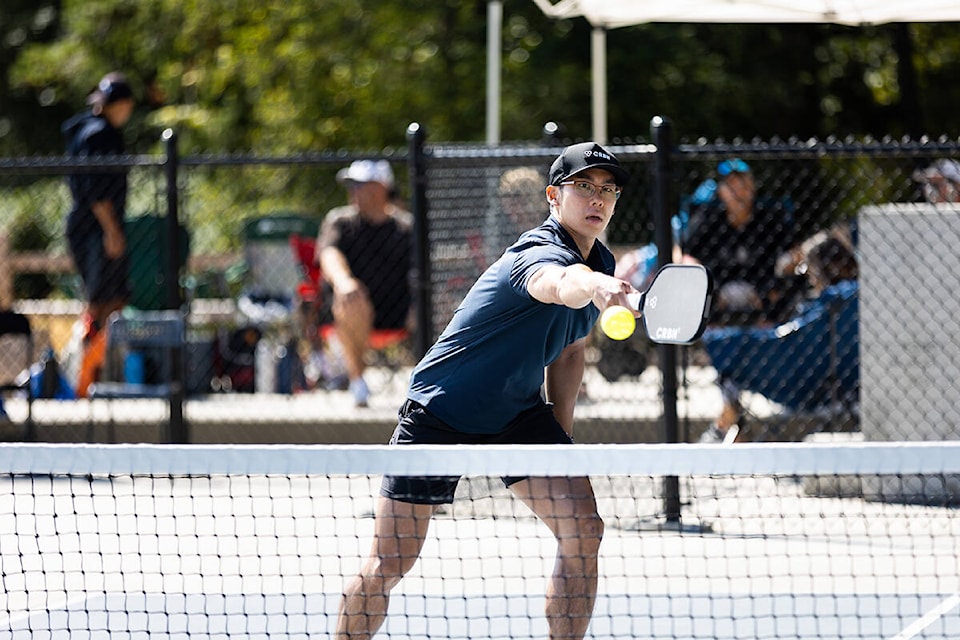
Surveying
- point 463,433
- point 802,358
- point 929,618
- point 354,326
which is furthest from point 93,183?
point 929,618

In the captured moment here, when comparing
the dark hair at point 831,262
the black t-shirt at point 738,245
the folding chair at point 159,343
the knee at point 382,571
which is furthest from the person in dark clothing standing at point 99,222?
the knee at point 382,571

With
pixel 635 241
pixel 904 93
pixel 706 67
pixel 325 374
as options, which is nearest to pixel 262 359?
pixel 325 374

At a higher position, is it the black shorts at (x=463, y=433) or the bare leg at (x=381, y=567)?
the black shorts at (x=463, y=433)

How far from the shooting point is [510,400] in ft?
14.4

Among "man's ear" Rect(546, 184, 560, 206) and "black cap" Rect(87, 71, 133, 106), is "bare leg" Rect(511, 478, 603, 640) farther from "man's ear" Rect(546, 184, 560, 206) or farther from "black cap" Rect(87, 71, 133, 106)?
"black cap" Rect(87, 71, 133, 106)

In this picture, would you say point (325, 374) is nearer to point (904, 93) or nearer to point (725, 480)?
point (725, 480)

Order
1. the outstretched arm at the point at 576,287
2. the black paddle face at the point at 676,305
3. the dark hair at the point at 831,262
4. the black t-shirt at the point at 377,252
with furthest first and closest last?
the black t-shirt at the point at 377,252 < the dark hair at the point at 831,262 < the outstretched arm at the point at 576,287 < the black paddle face at the point at 676,305

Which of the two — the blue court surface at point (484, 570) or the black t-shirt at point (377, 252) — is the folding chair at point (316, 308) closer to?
the black t-shirt at point (377, 252)

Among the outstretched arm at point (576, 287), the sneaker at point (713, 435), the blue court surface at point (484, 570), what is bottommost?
the blue court surface at point (484, 570)

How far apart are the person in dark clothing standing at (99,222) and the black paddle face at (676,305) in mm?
6359

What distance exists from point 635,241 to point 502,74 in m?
3.67

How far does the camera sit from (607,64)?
550 inches

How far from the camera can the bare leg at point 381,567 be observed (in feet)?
14.0

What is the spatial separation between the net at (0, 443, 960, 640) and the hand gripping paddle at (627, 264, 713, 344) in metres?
0.36
